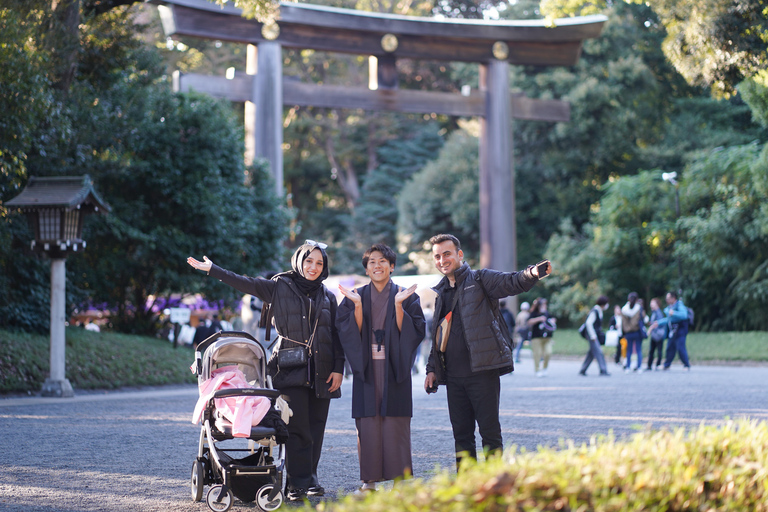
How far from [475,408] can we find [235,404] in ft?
5.23

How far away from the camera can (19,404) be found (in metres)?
12.1

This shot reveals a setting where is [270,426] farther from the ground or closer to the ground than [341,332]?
closer to the ground

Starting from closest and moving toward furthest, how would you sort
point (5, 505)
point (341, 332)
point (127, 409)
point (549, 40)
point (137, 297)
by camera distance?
point (5, 505)
point (341, 332)
point (127, 409)
point (137, 297)
point (549, 40)

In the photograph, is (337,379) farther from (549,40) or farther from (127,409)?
(549,40)

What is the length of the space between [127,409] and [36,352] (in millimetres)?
3873

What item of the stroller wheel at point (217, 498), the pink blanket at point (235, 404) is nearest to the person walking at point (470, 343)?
the pink blanket at point (235, 404)

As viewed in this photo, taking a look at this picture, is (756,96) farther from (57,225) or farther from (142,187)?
(57,225)

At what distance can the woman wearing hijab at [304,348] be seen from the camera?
5910 mm

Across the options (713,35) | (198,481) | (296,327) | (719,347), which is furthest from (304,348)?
(719,347)

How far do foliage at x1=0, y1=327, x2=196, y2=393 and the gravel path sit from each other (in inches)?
20.7

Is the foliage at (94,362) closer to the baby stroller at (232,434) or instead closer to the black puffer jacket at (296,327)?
the baby stroller at (232,434)

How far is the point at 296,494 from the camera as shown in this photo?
225 inches

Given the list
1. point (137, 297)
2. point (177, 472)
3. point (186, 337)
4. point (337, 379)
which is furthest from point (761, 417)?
point (186, 337)

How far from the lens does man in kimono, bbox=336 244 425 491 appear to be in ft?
18.8
